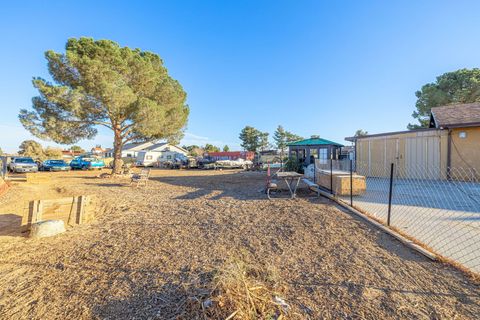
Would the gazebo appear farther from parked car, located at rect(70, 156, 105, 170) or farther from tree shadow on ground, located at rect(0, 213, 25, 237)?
parked car, located at rect(70, 156, 105, 170)

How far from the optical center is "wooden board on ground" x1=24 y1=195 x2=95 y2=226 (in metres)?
4.73

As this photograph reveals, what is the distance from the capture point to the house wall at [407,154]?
1094 cm

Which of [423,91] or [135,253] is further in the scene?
[423,91]

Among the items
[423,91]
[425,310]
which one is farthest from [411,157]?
[423,91]

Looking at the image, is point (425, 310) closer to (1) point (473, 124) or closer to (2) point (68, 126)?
(1) point (473, 124)

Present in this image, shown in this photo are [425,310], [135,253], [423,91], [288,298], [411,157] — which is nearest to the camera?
[425,310]

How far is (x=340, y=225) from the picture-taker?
4.59m

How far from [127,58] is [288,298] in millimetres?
17610

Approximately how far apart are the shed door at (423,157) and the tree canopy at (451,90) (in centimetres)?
1324

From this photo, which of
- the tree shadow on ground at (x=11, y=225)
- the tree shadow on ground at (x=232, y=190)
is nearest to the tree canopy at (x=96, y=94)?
the tree shadow on ground at (x=232, y=190)

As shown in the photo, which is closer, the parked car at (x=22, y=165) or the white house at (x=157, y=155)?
the parked car at (x=22, y=165)

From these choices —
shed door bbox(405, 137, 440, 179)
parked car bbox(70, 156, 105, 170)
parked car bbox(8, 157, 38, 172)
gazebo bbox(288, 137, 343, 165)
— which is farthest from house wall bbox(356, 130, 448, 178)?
parked car bbox(70, 156, 105, 170)

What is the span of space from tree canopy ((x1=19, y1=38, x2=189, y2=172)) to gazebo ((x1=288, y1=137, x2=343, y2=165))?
11971mm

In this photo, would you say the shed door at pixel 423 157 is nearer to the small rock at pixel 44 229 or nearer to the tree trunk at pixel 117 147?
the small rock at pixel 44 229
